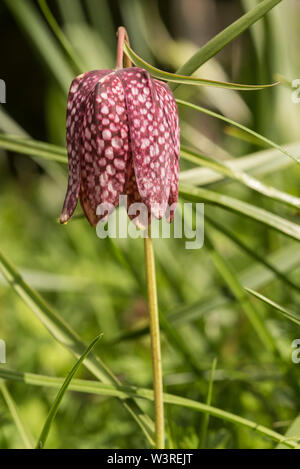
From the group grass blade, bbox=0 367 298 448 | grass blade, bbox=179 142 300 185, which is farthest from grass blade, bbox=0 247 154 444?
grass blade, bbox=179 142 300 185

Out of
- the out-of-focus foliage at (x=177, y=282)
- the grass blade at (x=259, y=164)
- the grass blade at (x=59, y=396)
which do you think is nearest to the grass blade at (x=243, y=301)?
the out-of-focus foliage at (x=177, y=282)

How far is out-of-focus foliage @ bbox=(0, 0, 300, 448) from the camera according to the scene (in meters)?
1.01

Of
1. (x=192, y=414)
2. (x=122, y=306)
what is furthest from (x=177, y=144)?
(x=122, y=306)

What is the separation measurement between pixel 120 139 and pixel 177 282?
2.66 feet

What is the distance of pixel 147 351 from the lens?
56.9 inches

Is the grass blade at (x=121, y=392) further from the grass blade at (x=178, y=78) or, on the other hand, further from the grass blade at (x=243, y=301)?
the grass blade at (x=178, y=78)

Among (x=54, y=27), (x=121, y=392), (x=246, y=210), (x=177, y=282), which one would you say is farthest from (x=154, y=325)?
(x=177, y=282)

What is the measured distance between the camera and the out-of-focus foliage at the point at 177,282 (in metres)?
1.01

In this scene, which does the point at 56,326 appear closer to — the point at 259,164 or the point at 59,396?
the point at 59,396

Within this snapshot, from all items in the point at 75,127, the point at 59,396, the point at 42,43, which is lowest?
the point at 59,396

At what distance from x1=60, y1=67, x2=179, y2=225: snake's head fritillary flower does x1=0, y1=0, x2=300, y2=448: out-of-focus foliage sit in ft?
0.71

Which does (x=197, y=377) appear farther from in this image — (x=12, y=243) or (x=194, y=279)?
(x=12, y=243)

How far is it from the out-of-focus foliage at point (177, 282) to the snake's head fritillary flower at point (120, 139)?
0.22 m

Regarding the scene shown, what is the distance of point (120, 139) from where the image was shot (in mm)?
Answer: 639
